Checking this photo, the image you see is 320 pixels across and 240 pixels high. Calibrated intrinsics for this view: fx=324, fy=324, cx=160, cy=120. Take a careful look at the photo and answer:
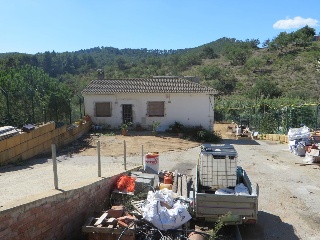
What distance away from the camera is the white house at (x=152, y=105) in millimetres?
23547

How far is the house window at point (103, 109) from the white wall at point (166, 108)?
0.23 m

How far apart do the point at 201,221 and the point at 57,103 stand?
1402 cm

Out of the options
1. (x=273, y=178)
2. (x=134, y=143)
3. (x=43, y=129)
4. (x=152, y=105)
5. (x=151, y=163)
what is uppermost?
(x=152, y=105)

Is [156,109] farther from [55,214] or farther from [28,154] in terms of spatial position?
[55,214]

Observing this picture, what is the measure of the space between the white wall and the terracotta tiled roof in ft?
1.11

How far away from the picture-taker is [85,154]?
15914 mm

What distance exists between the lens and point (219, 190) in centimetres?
836

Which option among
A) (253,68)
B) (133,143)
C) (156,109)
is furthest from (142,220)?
(253,68)

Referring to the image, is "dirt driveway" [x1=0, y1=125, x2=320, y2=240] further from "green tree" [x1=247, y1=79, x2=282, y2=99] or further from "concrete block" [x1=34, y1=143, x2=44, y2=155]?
"green tree" [x1=247, y1=79, x2=282, y2=99]

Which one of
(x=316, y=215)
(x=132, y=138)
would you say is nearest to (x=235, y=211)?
(x=316, y=215)

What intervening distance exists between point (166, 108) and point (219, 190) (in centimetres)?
1564

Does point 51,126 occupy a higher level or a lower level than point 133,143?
higher

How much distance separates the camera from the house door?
24094 millimetres

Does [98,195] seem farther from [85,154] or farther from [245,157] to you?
[245,157]
